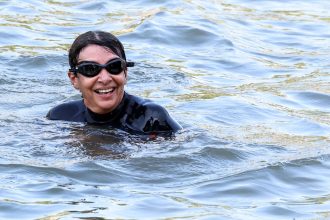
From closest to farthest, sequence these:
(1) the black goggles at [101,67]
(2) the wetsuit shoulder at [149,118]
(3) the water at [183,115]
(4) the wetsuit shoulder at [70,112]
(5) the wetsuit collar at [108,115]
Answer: (3) the water at [183,115]
(1) the black goggles at [101,67]
(2) the wetsuit shoulder at [149,118]
(5) the wetsuit collar at [108,115]
(4) the wetsuit shoulder at [70,112]

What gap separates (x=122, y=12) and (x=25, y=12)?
1228mm

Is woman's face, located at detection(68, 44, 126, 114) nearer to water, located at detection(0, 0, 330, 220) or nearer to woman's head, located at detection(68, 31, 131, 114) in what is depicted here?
woman's head, located at detection(68, 31, 131, 114)

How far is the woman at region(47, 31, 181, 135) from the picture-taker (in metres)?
8.04

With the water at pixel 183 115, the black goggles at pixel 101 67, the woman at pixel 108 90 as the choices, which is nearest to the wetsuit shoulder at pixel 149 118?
the woman at pixel 108 90

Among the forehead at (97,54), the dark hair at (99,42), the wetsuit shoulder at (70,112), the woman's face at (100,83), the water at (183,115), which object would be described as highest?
the dark hair at (99,42)

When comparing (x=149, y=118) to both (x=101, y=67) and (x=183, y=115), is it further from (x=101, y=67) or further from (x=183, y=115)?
(x=183, y=115)

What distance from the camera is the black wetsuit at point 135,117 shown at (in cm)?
825

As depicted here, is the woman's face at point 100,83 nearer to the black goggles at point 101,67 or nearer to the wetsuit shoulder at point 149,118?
the black goggles at point 101,67

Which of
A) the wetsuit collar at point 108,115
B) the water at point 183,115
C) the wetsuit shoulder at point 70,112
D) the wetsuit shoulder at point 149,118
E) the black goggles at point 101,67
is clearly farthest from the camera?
the wetsuit shoulder at point 70,112

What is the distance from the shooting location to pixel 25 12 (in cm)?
1388

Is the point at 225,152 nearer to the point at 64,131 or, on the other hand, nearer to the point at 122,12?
the point at 64,131

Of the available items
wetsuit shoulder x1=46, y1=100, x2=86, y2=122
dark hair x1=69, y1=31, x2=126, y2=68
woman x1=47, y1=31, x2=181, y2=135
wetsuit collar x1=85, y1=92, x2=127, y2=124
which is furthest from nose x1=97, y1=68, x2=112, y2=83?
wetsuit shoulder x1=46, y1=100, x2=86, y2=122

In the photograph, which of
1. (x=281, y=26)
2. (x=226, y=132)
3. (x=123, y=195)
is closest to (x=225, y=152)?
(x=226, y=132)

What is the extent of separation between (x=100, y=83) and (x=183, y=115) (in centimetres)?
165
